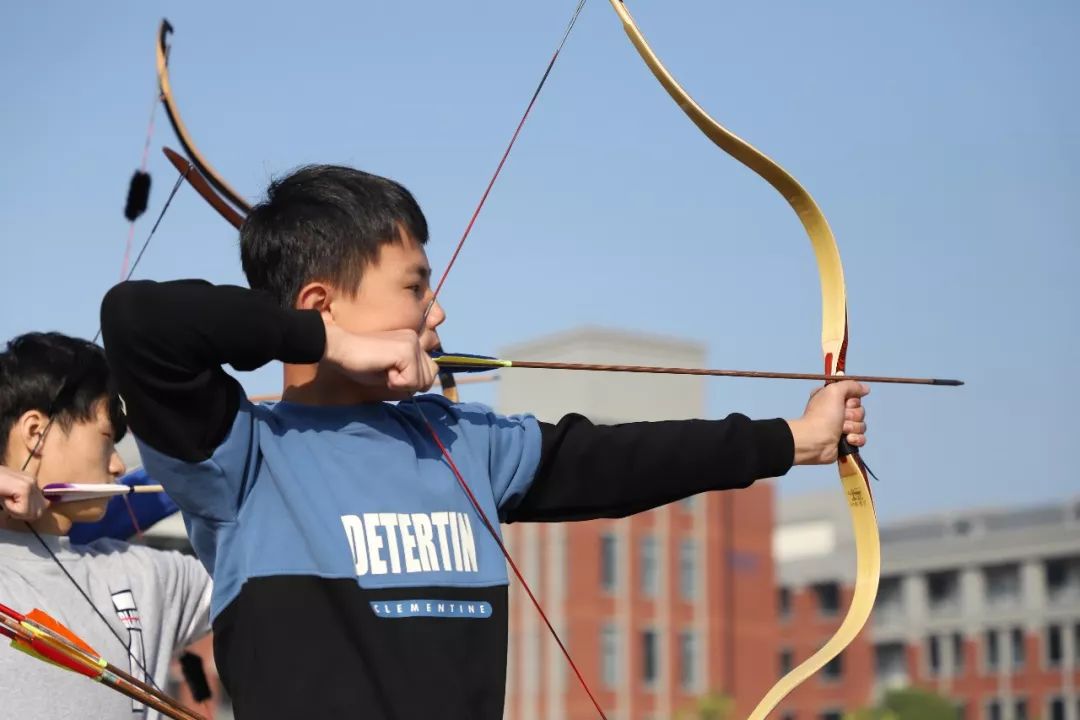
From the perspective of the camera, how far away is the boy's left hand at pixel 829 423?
2035 millimetres

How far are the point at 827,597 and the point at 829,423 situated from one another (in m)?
47.9

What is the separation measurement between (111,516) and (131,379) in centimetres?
148

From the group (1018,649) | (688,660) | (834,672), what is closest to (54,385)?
(688,660)

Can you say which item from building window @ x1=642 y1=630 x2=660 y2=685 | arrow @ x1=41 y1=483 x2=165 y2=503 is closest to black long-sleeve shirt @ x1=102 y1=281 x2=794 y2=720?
arrow @ x1=41 y1=483 x2=165 y2=503

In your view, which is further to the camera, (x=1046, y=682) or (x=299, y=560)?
(x=1046, y=682)

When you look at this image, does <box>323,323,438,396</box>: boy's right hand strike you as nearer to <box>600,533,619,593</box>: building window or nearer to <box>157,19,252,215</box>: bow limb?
<box>157,19,252,215</box>: bow limb

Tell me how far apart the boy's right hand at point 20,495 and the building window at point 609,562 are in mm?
36693

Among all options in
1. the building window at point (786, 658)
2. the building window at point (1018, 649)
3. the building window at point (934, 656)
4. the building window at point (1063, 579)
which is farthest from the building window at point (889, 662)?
the building window at point (786, 658)

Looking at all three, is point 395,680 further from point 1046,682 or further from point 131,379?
point 1046,682

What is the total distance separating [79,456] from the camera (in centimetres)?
270

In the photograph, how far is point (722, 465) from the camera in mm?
1991

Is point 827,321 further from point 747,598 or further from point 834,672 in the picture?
point 834,672

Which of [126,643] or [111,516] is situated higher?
[111,516]

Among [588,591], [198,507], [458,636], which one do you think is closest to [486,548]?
[458,636]
